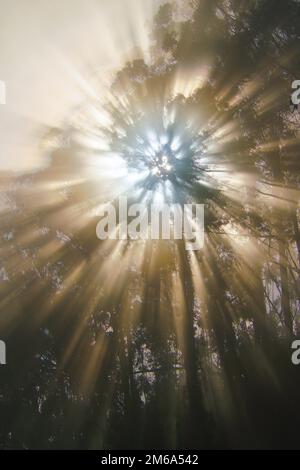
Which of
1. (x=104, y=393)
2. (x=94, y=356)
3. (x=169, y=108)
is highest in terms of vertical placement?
(x=169, y=108)

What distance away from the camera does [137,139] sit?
1420 cm

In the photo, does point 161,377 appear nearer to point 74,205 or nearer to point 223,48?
point 74,205

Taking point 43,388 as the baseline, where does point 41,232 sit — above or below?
above

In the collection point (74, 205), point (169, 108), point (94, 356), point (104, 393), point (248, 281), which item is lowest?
point (104, 393)

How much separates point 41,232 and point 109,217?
115 inches

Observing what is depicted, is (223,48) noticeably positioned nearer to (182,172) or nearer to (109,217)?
(182,172)

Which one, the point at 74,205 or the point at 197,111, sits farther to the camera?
the point at 74,205

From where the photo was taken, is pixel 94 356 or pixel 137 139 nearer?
pixel 137 139

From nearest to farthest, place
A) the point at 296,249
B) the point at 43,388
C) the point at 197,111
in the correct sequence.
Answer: the point at 197,111
the point at 43,388
the point at 296,249

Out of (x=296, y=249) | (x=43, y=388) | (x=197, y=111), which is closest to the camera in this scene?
(x=197, y=111)

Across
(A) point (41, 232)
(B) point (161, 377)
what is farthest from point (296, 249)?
(A) point (41, 232)

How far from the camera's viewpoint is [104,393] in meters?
15.2

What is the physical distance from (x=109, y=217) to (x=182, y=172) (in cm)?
322

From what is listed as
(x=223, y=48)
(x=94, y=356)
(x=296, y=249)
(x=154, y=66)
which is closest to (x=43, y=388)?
(x=94, y=356)
